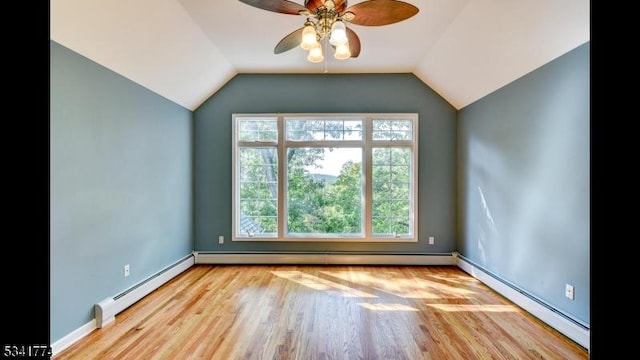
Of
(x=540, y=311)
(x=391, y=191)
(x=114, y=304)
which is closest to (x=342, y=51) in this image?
(x=391, y=191)

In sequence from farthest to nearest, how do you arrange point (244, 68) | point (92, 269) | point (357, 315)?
point (244, 68)
point (357, 315)
point (92, 269)

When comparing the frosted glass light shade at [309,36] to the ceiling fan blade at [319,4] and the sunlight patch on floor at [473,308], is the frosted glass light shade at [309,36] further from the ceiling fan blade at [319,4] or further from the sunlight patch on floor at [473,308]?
the sunlight patch on floor at [473,308]

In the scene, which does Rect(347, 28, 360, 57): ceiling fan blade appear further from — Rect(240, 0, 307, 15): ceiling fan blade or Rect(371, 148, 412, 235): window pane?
Rect(371, 148, 412, 235): window pane

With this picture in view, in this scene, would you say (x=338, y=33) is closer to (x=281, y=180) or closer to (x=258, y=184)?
(x=281, y=180)

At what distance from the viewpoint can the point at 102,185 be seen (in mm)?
2807

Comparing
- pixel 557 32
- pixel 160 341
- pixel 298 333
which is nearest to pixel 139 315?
pixel 160 341

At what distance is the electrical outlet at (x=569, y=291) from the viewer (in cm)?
250

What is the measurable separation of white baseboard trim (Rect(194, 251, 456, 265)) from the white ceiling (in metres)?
2.32

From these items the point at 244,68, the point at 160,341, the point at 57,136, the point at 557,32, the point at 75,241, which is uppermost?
the point at 244,68

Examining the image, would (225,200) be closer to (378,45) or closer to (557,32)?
(378,45)

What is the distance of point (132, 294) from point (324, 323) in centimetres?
207

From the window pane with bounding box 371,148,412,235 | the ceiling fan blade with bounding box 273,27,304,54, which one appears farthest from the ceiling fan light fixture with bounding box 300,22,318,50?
the window pane with bounding box 371,148,412,235

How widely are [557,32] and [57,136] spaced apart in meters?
4.04
